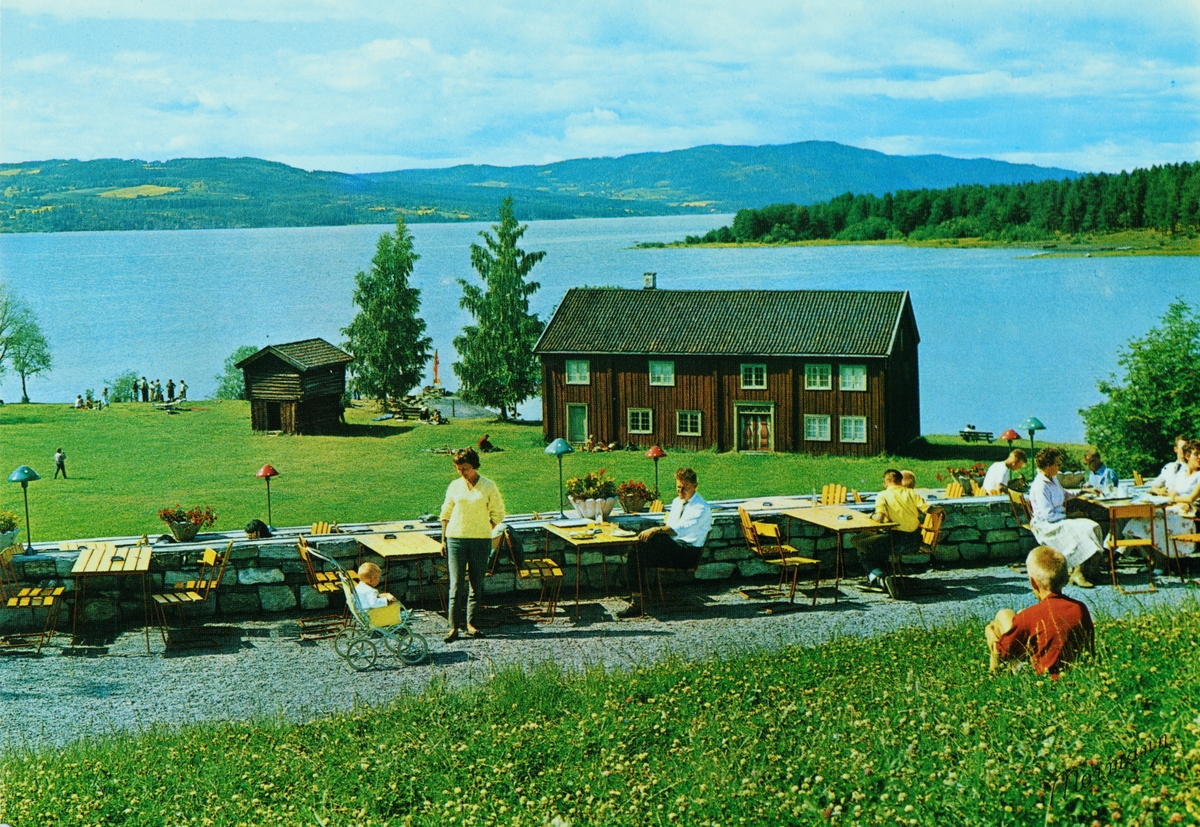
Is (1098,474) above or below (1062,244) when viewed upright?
below

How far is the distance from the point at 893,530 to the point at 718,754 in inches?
248

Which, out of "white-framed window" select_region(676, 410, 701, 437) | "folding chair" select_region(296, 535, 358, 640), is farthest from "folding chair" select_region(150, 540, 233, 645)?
"white-framed window" select_region(676, 410, 701, 437)

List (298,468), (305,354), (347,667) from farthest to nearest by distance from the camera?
(305,354) → (298,468) → (347,667)

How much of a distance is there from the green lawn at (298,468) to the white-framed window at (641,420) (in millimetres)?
1766

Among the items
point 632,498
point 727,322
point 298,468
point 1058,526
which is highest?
point 727,322

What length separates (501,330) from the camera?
64.2 m

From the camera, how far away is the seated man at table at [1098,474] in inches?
540

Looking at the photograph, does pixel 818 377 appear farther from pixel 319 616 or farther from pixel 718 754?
pixel 718 754

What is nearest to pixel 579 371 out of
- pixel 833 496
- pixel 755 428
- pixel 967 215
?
pixel 755 428

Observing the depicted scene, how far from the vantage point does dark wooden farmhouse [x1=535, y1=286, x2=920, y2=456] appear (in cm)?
4500

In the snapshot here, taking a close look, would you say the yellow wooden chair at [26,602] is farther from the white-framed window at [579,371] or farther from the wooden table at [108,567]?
the white-framed window at [579,371]

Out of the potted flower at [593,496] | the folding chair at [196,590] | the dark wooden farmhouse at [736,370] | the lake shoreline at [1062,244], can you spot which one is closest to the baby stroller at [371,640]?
the folding chair at [196,590]

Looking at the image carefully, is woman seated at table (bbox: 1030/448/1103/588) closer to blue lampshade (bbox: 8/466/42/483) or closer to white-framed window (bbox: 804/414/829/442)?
blue lampshade (bbox: 8/466/42/483)

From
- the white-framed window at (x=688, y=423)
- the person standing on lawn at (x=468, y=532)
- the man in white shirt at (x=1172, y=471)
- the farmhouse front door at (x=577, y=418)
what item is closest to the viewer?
the person standing on lawn at (x=468, y=532)
